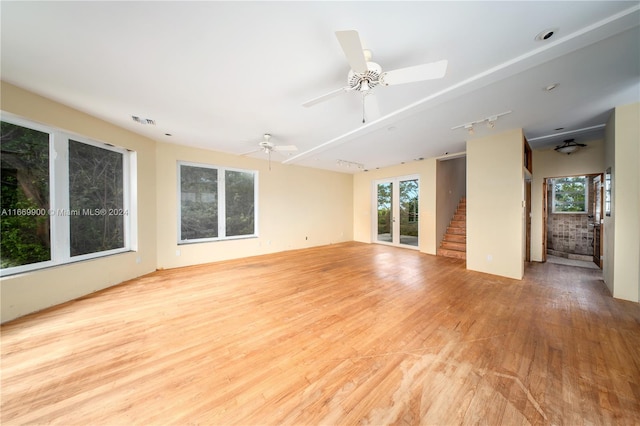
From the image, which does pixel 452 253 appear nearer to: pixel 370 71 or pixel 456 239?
pixel 456 239

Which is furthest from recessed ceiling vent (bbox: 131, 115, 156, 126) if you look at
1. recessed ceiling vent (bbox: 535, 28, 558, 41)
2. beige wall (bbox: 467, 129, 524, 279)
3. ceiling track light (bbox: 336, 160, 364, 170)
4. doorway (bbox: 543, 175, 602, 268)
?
doorway (bbox: 543, 175, 602, 268)

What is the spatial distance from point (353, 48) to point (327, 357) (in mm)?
2543

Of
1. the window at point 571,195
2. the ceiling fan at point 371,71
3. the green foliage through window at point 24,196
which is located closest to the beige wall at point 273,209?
the green foliage through window at point 24,196

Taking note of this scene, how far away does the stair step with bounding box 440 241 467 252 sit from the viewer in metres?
5.73

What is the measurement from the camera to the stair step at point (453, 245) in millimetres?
5729

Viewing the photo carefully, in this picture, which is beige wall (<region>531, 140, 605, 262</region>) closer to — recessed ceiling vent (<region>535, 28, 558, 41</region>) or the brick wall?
the brick wall

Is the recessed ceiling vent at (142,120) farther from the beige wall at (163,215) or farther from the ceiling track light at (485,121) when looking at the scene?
the ceiling track light at (485,121)

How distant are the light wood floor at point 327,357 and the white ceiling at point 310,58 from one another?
276 cm

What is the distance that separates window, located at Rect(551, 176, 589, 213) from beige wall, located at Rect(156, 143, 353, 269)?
6124 mm

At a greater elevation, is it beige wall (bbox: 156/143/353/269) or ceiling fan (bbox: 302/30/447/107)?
ceiling fan (bbox: 302/30/447/107)

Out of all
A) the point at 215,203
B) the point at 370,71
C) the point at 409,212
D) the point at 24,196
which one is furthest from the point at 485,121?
the point at 24,196

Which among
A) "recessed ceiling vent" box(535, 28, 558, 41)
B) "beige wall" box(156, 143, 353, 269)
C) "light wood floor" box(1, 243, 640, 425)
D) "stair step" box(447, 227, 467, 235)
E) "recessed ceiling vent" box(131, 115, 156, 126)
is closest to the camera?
"light wood floor" box(1, 243, 640, 425)

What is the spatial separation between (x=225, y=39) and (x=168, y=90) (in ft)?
4.21

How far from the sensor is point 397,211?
702 centimetres
